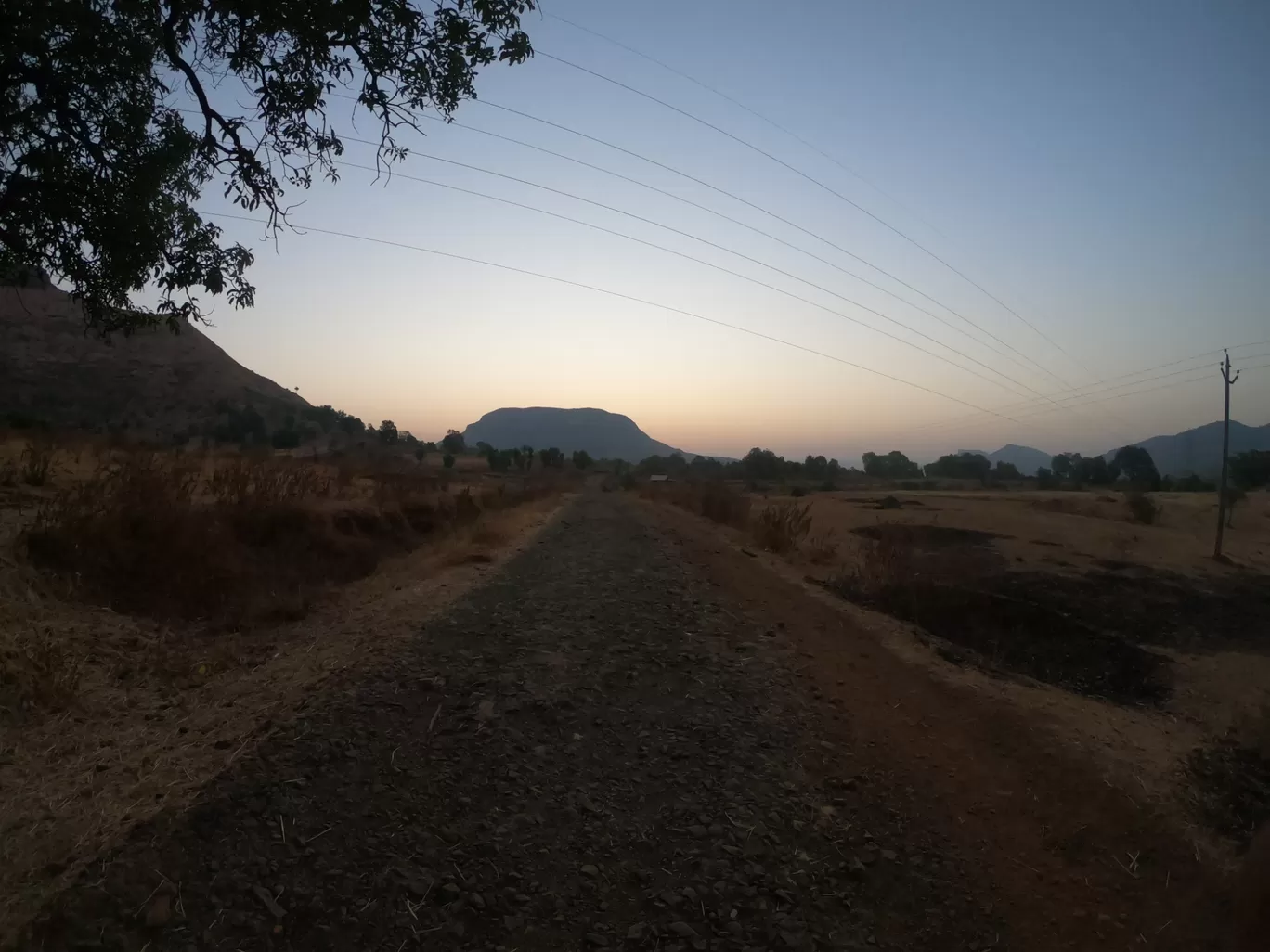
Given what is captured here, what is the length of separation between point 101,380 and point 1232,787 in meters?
42.8

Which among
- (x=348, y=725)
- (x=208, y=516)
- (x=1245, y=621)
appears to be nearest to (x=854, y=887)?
(x=348, y=725)

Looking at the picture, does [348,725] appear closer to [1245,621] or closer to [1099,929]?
[1099,929]

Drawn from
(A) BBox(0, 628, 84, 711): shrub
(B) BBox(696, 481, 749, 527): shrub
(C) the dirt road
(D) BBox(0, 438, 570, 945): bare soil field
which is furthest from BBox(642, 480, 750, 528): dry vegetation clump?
(A) BBox(0, 628, 84, 711): shrub

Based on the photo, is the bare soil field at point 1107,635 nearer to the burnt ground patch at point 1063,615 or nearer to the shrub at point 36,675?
the burnt ground patch at point 1063,615

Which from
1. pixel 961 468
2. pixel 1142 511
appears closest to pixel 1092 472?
pixel 961 468

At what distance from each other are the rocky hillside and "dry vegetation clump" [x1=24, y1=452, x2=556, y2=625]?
17134 mm

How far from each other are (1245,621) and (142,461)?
2026cm

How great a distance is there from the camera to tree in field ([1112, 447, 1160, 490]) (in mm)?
90312

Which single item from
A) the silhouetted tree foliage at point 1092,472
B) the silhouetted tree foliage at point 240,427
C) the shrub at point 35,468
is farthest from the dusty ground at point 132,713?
Result: the silhouetted tree foliage at point 1092,472

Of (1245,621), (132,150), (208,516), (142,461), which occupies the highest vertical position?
(132,150)

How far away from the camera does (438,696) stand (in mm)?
5844

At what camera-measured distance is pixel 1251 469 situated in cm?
5956

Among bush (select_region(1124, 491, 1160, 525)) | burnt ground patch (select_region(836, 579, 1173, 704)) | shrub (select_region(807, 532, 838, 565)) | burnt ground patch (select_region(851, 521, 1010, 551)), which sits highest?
bush (select_region(1124, 491, 1160, 525))

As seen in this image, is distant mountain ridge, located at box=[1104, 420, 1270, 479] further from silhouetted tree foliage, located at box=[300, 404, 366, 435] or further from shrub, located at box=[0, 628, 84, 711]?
shrub, located at box=[0, 628, 84, 711]
